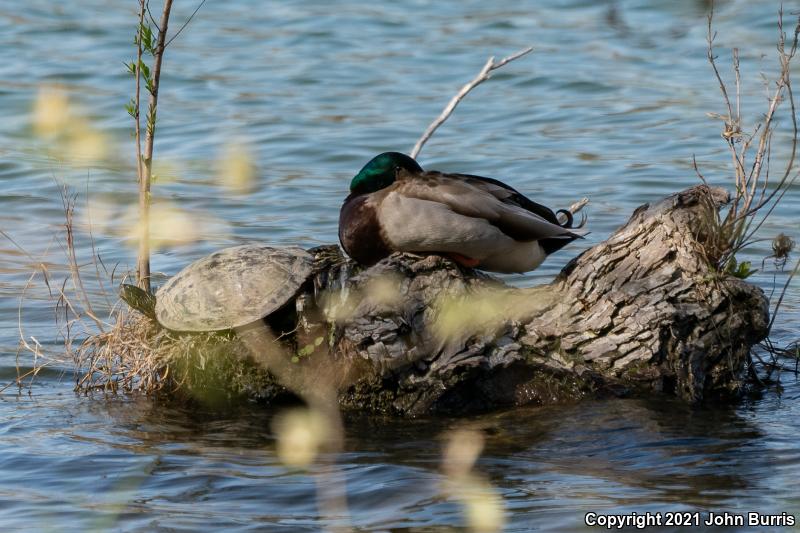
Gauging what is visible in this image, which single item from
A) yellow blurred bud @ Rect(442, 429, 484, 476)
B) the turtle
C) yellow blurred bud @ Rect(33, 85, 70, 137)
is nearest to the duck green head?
the turtle

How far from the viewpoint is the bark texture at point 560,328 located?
18.4ft

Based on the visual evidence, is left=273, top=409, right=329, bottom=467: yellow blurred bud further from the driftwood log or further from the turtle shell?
the turtle shell

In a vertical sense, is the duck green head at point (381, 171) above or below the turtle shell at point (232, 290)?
above

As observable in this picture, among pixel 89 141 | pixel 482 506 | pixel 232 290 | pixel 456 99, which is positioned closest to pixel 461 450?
pixel 482 506

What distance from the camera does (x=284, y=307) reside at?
597cm

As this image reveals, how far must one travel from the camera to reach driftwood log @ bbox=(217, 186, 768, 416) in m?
5.62

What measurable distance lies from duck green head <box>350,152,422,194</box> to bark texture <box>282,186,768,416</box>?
0.58m

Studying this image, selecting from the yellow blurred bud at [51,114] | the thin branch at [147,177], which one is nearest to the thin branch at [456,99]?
the thin branch at [147,177]

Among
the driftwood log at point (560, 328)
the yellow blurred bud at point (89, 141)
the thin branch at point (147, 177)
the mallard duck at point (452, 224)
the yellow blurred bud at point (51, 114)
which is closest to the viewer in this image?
the yellow blurred bud at point (51, 114)

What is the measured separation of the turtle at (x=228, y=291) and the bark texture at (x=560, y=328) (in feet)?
0.93

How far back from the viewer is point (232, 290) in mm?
6004

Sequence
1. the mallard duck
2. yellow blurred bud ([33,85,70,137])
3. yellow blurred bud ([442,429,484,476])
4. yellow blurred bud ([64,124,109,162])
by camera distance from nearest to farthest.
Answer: yellow blurred bud ([33,85,70,137]) → yellow blurred bud ([64,124,109,162]) → yellow blurred bud ([442,429,484,476]) → the mallard duck

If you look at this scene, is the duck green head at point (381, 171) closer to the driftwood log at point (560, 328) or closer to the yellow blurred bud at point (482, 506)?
the driftwood log at point (560, 328)

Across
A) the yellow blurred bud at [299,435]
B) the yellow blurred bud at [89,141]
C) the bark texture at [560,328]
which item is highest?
the yellow blurred bud at [89,141]
